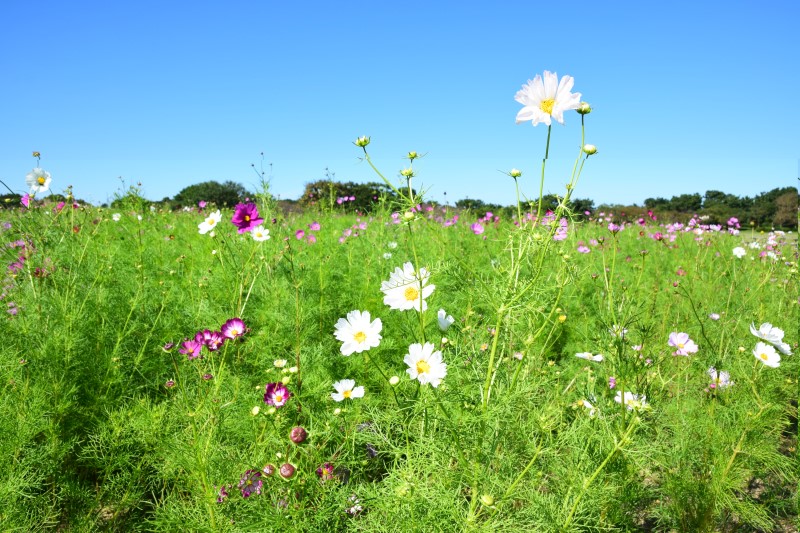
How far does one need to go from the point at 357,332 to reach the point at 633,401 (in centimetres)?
80

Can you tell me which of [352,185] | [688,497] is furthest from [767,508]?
[352,185]

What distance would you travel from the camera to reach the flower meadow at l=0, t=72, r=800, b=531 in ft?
3.90

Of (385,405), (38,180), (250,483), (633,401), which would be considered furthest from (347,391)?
(38,180)

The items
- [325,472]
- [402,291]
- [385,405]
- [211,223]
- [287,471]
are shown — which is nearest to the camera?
[287,471]

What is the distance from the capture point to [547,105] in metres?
1.12

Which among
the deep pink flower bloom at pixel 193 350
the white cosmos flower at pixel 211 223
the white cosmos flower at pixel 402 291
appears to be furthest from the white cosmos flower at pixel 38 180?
the white cosmos flower at pixel 402 291

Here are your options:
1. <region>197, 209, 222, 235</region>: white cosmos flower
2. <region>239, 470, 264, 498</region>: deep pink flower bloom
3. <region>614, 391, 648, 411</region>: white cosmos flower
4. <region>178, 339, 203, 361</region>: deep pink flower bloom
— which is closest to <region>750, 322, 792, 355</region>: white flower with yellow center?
<region>614, 391, 648, 411</region>: white cosmos flower

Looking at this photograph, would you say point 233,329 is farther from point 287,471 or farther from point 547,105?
point 547,105

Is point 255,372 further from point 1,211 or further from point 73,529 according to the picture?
point 1,211

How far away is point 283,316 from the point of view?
2.10m

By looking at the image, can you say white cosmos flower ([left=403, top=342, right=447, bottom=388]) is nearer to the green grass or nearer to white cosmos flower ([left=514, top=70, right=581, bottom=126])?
the green grass

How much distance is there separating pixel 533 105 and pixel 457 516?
1000 millimetres

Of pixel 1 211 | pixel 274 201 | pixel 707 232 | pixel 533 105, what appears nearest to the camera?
pixel 533 105

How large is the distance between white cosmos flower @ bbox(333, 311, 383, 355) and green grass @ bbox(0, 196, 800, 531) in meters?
0.09
